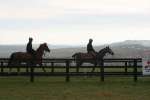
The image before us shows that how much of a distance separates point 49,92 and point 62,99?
8.66 feet

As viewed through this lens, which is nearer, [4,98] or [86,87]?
[4,98]

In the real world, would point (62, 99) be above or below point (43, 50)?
below

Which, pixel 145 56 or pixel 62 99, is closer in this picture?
pixel 62 99

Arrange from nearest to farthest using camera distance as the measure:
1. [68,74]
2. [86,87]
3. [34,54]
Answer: [86,87] < [68,74] < [34,54]

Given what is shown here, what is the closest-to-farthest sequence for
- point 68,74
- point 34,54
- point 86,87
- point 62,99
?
point 62,99 < point 86,87 < point 68,74 < point 34,54

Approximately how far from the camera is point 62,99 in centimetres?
1820

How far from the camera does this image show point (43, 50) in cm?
3322

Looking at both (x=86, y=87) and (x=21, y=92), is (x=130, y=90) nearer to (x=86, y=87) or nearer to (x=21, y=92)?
(x=86, y=87)

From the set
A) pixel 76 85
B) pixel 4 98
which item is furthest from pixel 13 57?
pixel 4 98

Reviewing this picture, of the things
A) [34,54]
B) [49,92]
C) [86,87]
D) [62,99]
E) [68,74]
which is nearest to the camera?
[62,99]

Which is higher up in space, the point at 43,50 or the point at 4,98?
the point at 43,50

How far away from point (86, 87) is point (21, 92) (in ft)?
11.3

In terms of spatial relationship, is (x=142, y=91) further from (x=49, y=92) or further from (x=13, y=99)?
(x=13, y=99)

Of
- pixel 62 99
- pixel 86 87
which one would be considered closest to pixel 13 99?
pixel 62 99
